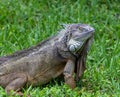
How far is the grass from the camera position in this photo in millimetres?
7219

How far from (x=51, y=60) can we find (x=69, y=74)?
0.98 feet

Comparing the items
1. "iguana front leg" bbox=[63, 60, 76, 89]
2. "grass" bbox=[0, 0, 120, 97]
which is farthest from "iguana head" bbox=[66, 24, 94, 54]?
"grass" bbox=[0, 0, 120, 97]

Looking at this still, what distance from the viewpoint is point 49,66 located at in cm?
720

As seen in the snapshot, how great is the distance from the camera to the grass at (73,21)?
23.7 feet

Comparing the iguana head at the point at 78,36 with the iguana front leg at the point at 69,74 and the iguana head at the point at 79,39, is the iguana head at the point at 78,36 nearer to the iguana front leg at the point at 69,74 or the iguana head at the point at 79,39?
the iguana head at the point at 79,39

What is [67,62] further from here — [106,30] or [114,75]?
[106,30]

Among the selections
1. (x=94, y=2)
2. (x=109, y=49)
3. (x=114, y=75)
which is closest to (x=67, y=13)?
(x=94, y=2)

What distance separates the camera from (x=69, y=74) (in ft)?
23.4

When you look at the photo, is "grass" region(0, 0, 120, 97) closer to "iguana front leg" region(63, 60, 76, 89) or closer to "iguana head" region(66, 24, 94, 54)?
"iguana front leg" region(63, 60, 76, 89)

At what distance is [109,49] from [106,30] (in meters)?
0.87

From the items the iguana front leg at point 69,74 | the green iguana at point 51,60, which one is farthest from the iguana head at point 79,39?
the iguana front leg at point 69,74

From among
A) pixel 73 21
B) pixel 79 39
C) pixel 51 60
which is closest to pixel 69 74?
pixel 51 60

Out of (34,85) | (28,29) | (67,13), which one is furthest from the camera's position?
(67,13)

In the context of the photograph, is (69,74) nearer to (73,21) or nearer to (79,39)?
(79,39)
